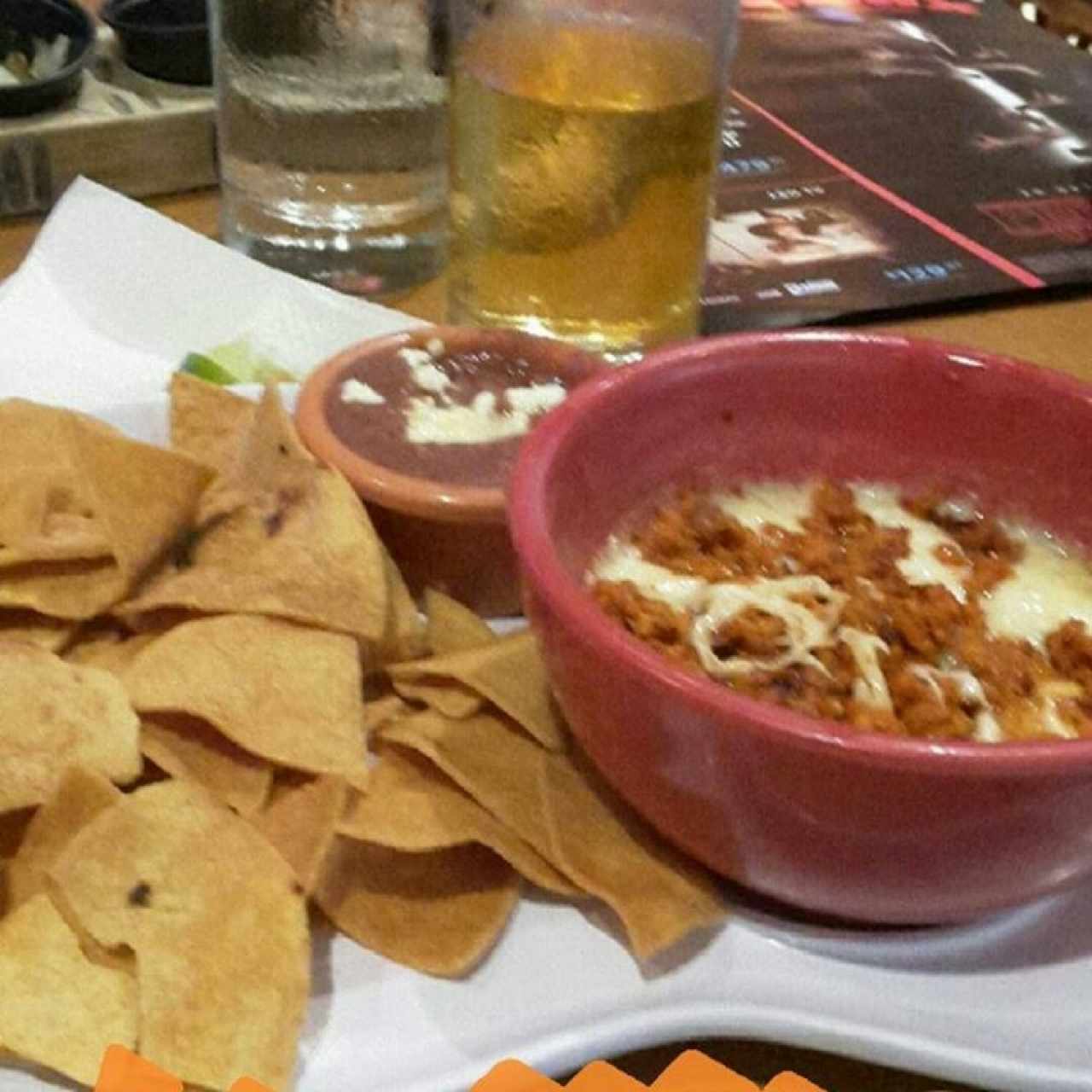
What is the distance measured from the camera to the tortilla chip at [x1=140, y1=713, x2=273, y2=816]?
76 cm

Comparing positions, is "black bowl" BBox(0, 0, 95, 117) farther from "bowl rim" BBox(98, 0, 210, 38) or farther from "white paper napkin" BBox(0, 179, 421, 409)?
"white paper napkin" BBox(0, 179, 421, 409)

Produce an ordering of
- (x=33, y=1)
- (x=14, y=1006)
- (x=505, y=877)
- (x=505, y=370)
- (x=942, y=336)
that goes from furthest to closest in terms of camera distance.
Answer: (x=33, y=1) < (x=942, y=336) < (x=505, y=370) < (x=505, y=877) < (x=14, y=1006)

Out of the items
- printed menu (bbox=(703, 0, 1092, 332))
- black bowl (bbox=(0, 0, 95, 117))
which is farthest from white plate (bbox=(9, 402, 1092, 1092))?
black bowl (bbox=(0, 0, 95, 117))

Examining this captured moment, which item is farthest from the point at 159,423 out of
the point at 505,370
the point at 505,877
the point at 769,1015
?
the point at 769,1015

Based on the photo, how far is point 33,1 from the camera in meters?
1.53

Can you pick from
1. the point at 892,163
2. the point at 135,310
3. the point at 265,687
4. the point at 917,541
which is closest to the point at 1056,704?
the point at 917,541

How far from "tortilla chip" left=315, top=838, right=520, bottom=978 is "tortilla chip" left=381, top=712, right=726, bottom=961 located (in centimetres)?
3

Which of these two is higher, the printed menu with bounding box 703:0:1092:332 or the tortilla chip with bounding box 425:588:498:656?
the printed menu with bounding box 703:0:1092:332

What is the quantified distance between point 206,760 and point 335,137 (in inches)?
27.7

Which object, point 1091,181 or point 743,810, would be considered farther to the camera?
point 1091,181

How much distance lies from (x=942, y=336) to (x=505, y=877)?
76cm

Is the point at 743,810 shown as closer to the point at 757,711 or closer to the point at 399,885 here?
the point at 757,711

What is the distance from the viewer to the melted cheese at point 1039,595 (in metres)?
0.80

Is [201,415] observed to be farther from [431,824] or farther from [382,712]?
[431,824]
